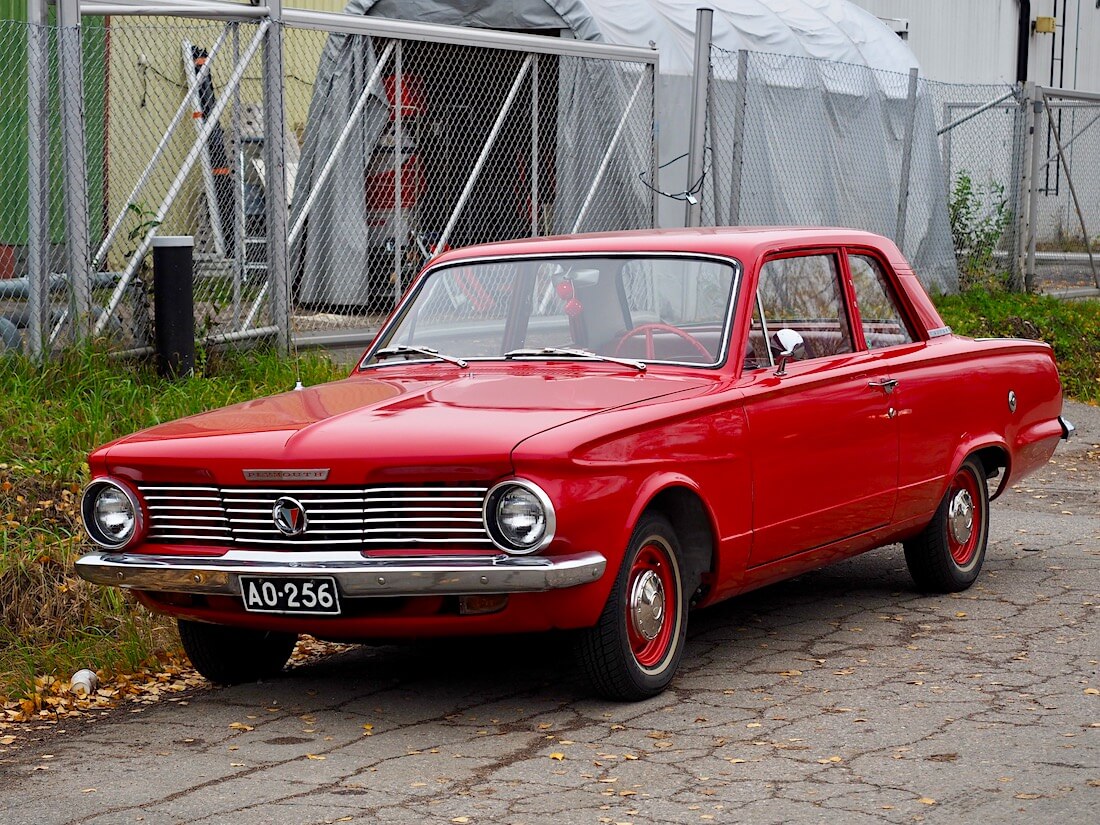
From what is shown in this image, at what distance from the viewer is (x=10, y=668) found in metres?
6.15

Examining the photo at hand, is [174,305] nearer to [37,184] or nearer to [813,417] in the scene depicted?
[37,184]

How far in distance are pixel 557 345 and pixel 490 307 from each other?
0.37m

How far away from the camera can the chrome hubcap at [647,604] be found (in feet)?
17.6

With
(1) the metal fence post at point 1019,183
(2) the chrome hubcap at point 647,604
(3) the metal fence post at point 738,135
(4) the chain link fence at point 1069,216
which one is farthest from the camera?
(4) the chain link fence at point 1069,216

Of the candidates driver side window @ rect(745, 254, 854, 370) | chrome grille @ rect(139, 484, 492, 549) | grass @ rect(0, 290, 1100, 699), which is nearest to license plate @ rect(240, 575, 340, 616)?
chrome grille @ rect(139, 484, 492, 549)

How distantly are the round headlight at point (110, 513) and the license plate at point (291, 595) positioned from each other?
540 millimetres

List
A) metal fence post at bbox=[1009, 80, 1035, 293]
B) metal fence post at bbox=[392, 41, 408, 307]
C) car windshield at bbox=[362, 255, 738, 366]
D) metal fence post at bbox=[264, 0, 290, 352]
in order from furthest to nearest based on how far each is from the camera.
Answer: metal fence post at bbox=[1009, 80, 1035, 293] → metal fence post at bbox=[392, 41, 408, 307] → metal fence post at bbox=[264, 0, 290, 352] → car windshield at bbox=[362, 255, 738, 366]

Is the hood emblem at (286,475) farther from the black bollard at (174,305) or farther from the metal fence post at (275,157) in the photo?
the metal fence post at (275,157)

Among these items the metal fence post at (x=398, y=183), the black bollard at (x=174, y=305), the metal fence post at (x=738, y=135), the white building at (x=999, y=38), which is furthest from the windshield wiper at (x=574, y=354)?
the white building at (x=999, y=38)

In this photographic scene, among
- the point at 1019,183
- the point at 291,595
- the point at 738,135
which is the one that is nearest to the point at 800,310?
A: the point at 291,595

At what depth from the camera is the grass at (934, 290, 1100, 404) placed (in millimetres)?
15116

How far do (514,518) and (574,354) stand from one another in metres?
1.31

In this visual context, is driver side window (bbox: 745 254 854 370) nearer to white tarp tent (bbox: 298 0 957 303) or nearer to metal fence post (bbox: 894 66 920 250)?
white tarp tent (bbox: 298 0 957 303)

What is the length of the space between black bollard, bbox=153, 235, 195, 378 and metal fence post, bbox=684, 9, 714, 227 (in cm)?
438
